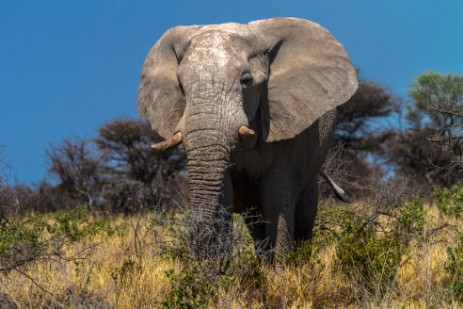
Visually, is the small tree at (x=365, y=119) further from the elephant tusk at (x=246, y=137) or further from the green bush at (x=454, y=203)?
the elephant tusk at (x=246, y=137)

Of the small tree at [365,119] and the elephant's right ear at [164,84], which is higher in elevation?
the small tree at [365,119]

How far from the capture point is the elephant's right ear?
19.5 feet

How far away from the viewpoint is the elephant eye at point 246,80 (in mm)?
5457

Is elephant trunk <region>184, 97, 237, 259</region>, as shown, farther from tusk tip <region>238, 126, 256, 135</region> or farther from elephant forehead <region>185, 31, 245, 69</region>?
elephant forehead <region>185, 31, 245, 69</region>

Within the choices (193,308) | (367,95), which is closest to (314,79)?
(193,308)

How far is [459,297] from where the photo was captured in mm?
4781

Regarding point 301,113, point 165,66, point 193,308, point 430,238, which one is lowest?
point 193,308

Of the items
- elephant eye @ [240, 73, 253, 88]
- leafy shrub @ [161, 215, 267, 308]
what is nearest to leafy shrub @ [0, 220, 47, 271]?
leafy shrub @ [161, 215, 267, 308]

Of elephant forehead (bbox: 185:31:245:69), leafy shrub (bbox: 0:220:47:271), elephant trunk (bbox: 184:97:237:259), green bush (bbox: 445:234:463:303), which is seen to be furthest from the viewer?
leafy shrub (bbox: 0:220:47:271)

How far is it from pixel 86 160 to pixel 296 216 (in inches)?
531

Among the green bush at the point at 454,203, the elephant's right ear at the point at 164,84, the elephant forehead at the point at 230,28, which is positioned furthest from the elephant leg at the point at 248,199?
the green bush at the point at 454,203

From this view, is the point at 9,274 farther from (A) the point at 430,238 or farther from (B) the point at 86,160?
(B) the point at 86,160

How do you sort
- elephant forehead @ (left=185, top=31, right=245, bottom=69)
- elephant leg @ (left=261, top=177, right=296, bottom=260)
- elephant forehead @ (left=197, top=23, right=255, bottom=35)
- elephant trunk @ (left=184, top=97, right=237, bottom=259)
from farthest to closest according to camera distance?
elephant leg @ (left=261, top=177, right=296, bottom=260), elephant forehead @ (left=197, top=23, right=255, bottom=35), elephant forehead @ (left=185, top=31, right=245, bottom=69), elephant trunk @ (left=184, top=97, right=237, bottom=259)

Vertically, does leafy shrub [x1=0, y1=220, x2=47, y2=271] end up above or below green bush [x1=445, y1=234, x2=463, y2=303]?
above
